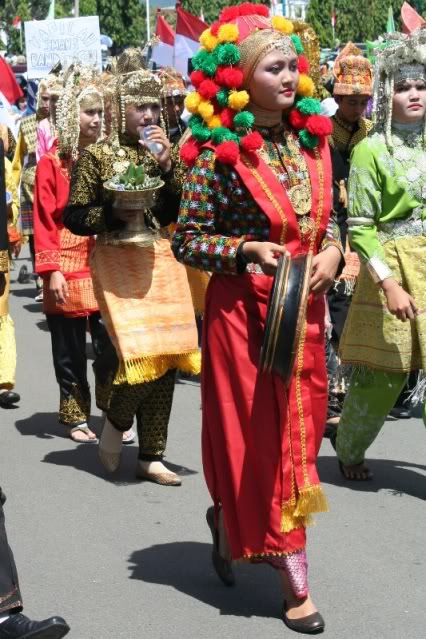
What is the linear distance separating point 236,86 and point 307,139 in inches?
12.5

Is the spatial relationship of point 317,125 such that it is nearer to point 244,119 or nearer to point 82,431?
point 244,119

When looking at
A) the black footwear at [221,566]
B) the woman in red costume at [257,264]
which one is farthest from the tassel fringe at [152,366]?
the woman in red costume at [257,264]

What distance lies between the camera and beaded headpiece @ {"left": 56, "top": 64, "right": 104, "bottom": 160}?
7.04 m

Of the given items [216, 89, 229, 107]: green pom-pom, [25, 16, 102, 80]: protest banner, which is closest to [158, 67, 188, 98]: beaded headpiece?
[216, 89, 229, 107]: green pom-pom

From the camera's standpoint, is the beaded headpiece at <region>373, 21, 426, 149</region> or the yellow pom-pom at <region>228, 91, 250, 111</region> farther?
the beaded headpiece at <region>373, 21, 426, 149</region>

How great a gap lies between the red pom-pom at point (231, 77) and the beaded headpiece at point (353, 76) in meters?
3.25

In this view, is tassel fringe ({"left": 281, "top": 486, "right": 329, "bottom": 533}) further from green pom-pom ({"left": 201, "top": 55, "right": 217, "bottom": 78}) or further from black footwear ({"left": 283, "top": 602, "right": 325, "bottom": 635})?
green pom-pom ({"left": 201, "top": 55, "right": 217, "bottom": 78})

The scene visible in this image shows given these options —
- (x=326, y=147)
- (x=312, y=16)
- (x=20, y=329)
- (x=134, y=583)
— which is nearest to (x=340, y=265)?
(x=326, y=147)

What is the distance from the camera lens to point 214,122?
464 cm

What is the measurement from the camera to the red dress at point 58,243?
707 cm

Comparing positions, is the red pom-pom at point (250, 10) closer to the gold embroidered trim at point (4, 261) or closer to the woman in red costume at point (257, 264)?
the woman in red costume at point (257, 264)

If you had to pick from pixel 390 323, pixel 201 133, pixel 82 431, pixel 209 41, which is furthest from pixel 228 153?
pixel 82 431

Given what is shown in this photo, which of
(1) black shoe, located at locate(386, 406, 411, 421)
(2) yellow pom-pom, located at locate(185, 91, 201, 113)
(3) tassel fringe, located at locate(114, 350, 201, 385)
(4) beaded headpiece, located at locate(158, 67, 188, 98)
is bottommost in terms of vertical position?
(1) black shoe, located at locate(386, 406, 411, 421)

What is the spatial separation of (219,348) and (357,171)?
58.3 inches
